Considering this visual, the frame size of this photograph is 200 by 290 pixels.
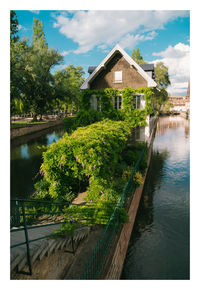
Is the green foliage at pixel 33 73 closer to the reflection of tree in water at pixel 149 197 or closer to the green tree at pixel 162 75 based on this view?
the reflection of tree in water at pixel 149 197

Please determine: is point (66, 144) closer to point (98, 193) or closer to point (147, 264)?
point (98, 193)

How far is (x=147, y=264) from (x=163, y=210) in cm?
400

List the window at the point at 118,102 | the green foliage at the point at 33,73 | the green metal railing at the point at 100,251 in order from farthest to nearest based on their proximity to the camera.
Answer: the green foliage at the point at 33,73 → the window at the point at 118,102 → the green metal railing at the point at 100,251

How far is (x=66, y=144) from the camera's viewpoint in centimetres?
762

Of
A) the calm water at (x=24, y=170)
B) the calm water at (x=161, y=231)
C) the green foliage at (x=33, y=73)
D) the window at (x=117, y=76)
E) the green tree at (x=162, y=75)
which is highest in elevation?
the green tree at (x=162, y=75)

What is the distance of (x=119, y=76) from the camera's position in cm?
1873

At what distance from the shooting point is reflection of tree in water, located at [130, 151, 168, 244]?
9414 mm

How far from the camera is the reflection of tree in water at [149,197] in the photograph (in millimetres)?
9414

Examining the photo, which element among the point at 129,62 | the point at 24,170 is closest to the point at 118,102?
the point at 129,62

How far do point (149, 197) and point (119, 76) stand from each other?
1182 cm

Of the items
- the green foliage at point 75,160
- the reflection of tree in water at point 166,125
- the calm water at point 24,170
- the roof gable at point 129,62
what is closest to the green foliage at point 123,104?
the roof gable at point 129,62

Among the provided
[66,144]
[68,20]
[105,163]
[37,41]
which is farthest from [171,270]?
[37,41]

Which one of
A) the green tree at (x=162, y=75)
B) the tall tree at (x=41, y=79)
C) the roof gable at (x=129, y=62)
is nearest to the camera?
the roof gable at (x=129, y=62)

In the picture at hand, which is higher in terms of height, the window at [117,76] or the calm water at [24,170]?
the window at [117,76]
